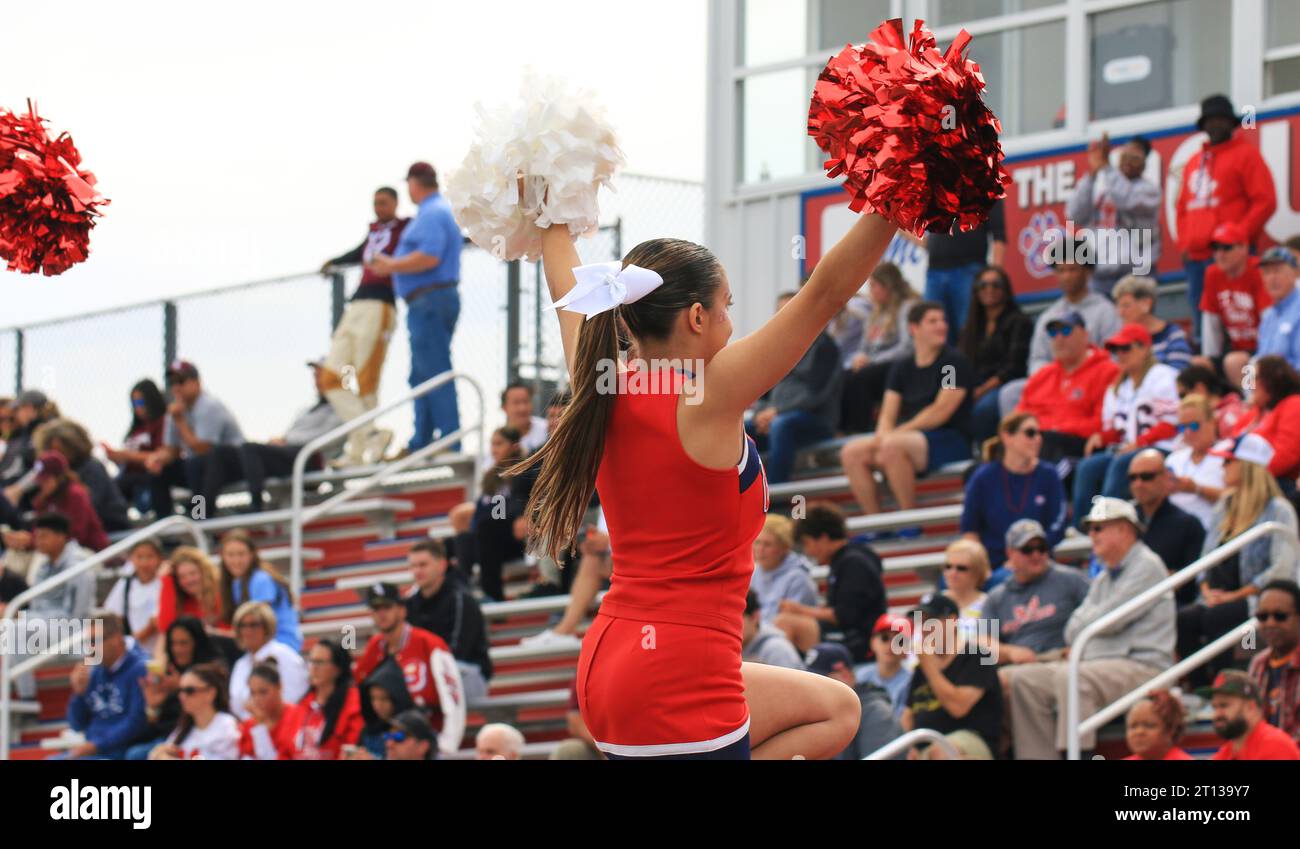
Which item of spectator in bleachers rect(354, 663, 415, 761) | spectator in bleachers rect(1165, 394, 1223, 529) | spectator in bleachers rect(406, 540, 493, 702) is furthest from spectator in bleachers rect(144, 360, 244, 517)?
spectator in bleachers rect(1165, 394, 1223, 529)

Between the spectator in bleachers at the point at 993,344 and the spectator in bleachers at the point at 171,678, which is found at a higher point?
the spectator in bleachers at the point at 993,344

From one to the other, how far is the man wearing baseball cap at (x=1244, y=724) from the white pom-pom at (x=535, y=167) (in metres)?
3.77

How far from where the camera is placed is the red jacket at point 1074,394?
9.77 metres

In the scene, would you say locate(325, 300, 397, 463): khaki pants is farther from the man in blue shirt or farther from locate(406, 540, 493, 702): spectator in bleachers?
locate(406, 540, 493, 702): spectator in bleachers

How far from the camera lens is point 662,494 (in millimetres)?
3307

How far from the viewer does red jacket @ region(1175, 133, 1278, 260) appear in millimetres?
10156

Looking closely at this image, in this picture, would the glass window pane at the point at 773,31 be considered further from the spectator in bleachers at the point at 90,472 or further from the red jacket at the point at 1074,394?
the spectator in bleachers at the point at 90,472

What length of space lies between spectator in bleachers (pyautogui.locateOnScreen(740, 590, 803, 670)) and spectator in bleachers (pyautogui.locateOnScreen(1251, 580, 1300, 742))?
1.79 m

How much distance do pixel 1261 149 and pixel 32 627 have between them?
7.51 m

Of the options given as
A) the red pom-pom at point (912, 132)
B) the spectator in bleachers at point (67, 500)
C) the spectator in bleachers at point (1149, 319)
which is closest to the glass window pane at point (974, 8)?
the spectator in bleachers at point (1149, 319)

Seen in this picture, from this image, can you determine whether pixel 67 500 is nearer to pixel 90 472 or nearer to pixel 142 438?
pixel 90 472

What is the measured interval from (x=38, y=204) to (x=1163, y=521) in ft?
18.8
